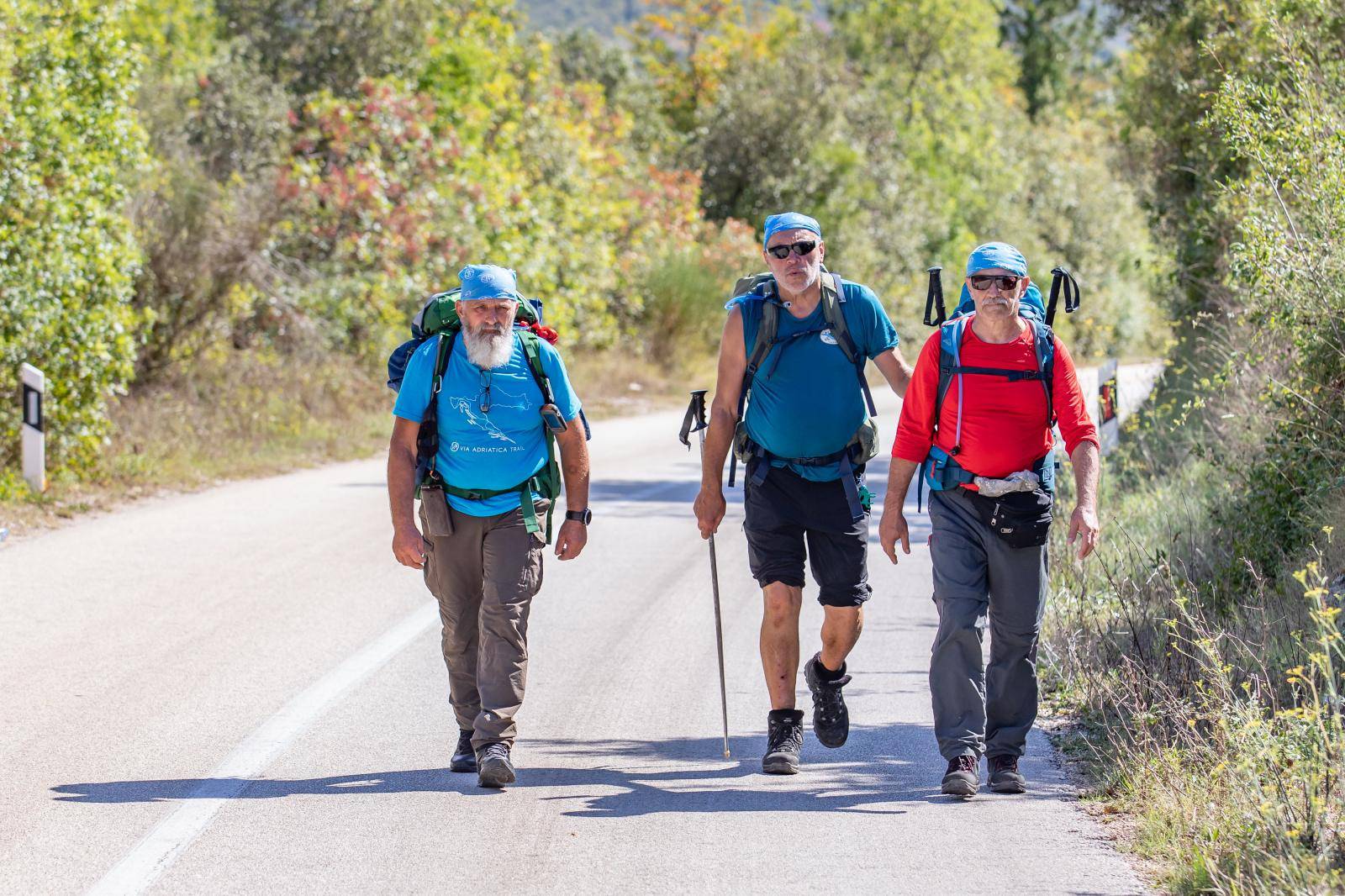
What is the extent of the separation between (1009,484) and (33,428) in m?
9.47

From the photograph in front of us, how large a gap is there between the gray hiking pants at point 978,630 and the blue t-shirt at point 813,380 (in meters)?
0.47

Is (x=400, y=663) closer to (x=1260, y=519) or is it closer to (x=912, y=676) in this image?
(x=912, y=676)

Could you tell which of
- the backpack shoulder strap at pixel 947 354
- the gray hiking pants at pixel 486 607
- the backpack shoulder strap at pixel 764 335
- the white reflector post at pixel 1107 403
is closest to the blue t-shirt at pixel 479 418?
the gray hiking pants at pixel 486 607

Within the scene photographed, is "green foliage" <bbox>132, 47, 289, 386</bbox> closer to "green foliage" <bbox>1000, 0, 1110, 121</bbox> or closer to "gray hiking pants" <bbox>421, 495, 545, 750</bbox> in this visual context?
"gray hiking pants" <bbox>421, 495, 545, 750</bbox>

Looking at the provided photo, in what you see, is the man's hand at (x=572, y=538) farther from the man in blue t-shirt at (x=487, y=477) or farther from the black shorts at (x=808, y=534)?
the black shorts at (x=808, y=534)

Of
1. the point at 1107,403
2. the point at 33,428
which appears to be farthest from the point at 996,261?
the point at 33,428

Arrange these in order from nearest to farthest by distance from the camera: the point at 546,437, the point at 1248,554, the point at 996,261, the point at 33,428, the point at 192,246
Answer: the point at 996,261
the point at 546,437
the point at 1248,554
the point at 33,428
the point at 192,246

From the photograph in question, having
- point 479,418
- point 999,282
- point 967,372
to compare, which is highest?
point 999,282

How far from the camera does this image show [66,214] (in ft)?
43.9

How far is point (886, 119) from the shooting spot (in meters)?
42.9

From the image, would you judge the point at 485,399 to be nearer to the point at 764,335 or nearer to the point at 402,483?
the point at 402,483

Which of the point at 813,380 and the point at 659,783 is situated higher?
the point at 813,380

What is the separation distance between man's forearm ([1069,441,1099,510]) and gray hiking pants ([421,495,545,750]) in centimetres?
198

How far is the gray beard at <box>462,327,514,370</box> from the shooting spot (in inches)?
241
